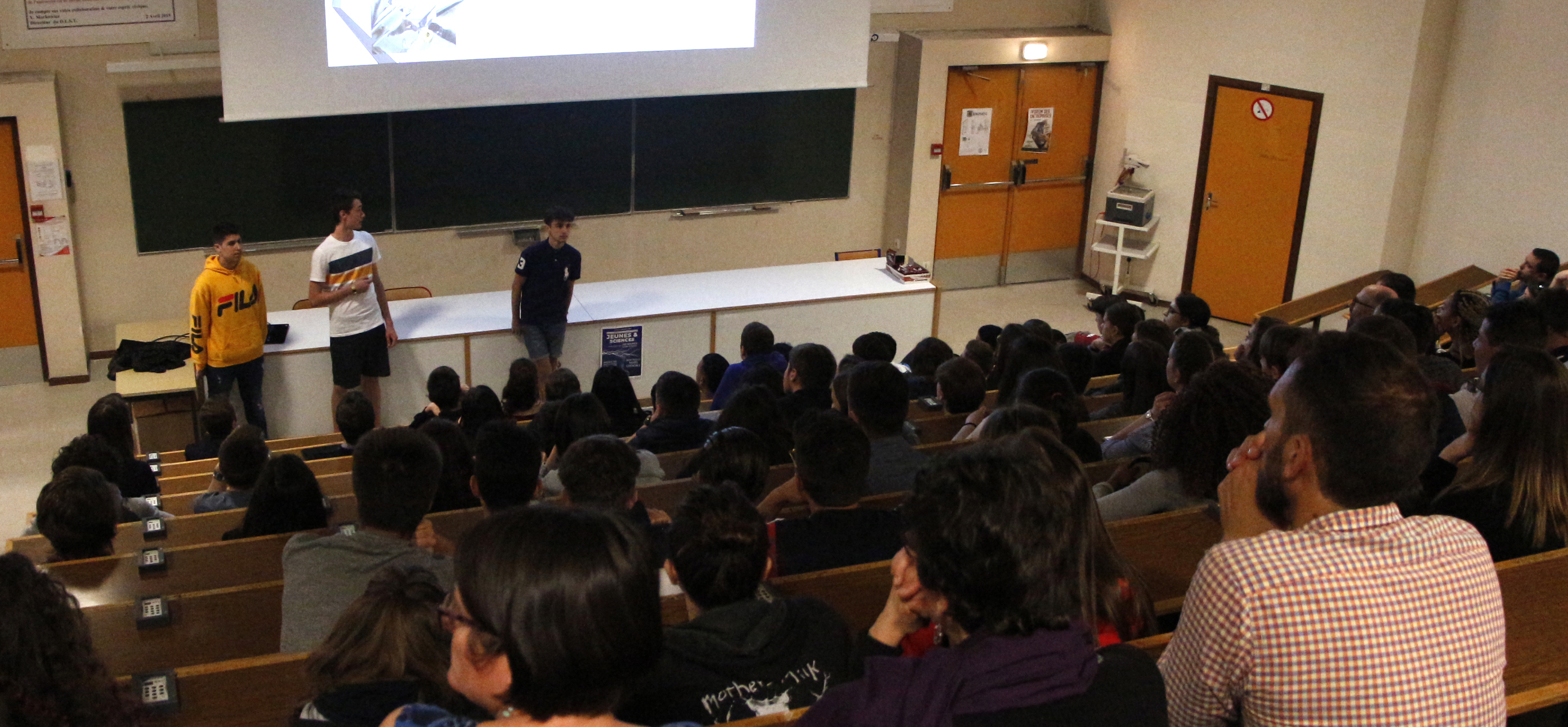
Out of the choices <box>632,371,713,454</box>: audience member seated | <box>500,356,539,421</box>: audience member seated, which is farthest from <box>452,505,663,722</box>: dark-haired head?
<box>500,356,539,421</box>: audience member seated

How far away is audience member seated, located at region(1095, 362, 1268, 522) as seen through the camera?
3303 mm

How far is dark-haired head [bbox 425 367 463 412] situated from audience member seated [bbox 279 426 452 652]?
2.47 meters

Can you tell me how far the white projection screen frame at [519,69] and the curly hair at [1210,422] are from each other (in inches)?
221

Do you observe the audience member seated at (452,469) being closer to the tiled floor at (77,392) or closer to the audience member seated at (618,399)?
the audience member seated at (618,399)

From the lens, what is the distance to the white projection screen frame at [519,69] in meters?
7.27

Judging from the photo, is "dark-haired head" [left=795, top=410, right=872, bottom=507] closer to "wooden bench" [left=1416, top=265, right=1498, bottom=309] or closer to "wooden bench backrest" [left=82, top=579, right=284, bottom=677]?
"wooden bench backrest" [left=82, top=579, right=284, bottom=677]

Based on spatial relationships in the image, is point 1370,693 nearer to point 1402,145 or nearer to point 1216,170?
point 1402,145

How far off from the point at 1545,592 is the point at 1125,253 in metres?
7.25

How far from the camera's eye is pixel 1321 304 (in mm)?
8094

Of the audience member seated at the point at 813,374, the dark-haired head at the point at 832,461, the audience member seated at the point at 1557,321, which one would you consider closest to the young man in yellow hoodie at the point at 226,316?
the audience member seated at the point at 813,374

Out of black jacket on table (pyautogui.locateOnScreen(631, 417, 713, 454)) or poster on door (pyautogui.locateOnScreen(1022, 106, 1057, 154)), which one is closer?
black jacket on table (pyautogui.locateOnScreen(631, 417, 713, 454))

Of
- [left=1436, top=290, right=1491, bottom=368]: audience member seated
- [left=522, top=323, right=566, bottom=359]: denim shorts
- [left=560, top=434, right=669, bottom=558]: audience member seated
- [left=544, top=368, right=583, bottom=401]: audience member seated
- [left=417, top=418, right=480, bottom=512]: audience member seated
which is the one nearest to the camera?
[left=560, top=434, right=669, bottom=558]: audience member seated

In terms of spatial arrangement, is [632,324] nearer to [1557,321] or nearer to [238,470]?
[238,470]

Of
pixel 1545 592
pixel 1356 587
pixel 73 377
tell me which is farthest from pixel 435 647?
pixel 73 377
